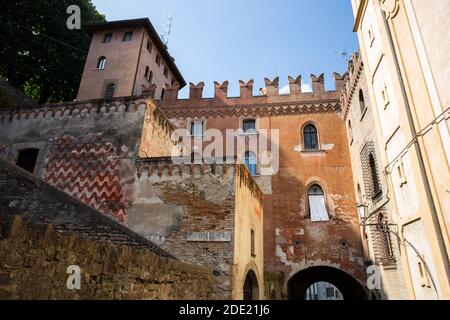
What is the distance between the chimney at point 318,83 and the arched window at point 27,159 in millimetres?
15563

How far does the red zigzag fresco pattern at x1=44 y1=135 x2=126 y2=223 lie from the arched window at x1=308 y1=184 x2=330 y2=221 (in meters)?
11.1

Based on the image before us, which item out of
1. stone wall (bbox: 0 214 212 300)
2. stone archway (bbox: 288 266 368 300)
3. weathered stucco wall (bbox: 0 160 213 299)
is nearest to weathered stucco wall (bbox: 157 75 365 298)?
stone archway (bbox: 288 266 368 300)

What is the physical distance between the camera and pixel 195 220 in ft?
27.6

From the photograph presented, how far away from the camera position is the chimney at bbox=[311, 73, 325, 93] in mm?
19150

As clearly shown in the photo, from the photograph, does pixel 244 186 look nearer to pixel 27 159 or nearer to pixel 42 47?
pixel 27 159

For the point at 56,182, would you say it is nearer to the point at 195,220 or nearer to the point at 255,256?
the point at 195,220

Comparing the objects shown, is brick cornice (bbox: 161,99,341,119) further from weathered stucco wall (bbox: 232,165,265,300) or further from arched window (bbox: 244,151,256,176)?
weathered stucco wall (bbox: 232,165,265,300)

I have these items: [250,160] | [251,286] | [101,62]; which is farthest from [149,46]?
[251,286]

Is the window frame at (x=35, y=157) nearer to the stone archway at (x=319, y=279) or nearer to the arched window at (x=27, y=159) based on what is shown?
the arched window at (x=27, y=159)

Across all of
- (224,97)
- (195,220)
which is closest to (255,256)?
(195,220)

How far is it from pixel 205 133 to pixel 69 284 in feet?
55.0

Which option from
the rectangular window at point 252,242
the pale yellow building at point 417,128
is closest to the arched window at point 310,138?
the pale yellow building at point 417,128

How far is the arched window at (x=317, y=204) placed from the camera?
16.5 meters
